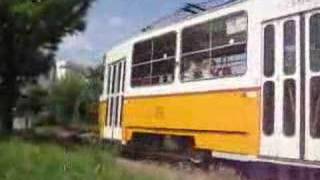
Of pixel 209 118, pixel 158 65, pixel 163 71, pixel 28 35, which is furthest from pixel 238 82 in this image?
pixel 28 35

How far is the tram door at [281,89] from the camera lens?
34.7 feet

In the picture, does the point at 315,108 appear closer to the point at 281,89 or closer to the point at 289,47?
the point at 281,89

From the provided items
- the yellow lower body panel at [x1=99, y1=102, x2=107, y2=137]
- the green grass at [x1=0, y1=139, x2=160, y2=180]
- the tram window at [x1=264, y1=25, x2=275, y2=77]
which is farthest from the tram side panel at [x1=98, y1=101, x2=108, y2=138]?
the tram window at [x1=264, y1=25, x2=275, y2=77]

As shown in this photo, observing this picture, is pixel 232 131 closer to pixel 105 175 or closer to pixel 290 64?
pixel 290 64

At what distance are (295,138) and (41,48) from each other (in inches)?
550

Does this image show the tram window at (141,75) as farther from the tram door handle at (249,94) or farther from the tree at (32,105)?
the tree at (32,105)

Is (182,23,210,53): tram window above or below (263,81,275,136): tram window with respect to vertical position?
above

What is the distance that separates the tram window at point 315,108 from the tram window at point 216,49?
5.62 ft

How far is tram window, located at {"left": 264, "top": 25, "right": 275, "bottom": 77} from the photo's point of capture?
11198 mm

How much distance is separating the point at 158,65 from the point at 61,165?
4596 mm

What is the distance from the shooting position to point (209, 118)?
496 inches

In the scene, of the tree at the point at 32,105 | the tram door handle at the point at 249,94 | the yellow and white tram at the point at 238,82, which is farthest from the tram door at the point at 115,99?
the tree at the point at 32,105

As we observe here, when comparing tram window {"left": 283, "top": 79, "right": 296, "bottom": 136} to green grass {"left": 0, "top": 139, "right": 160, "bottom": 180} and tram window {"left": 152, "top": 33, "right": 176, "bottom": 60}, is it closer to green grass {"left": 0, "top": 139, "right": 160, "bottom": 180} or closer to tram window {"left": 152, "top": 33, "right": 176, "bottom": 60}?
green grass {"left": 0, "top": 139, "right": 160, "bottom": 180}

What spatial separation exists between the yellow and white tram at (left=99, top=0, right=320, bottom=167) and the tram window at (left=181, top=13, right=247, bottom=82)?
0.7 inches
